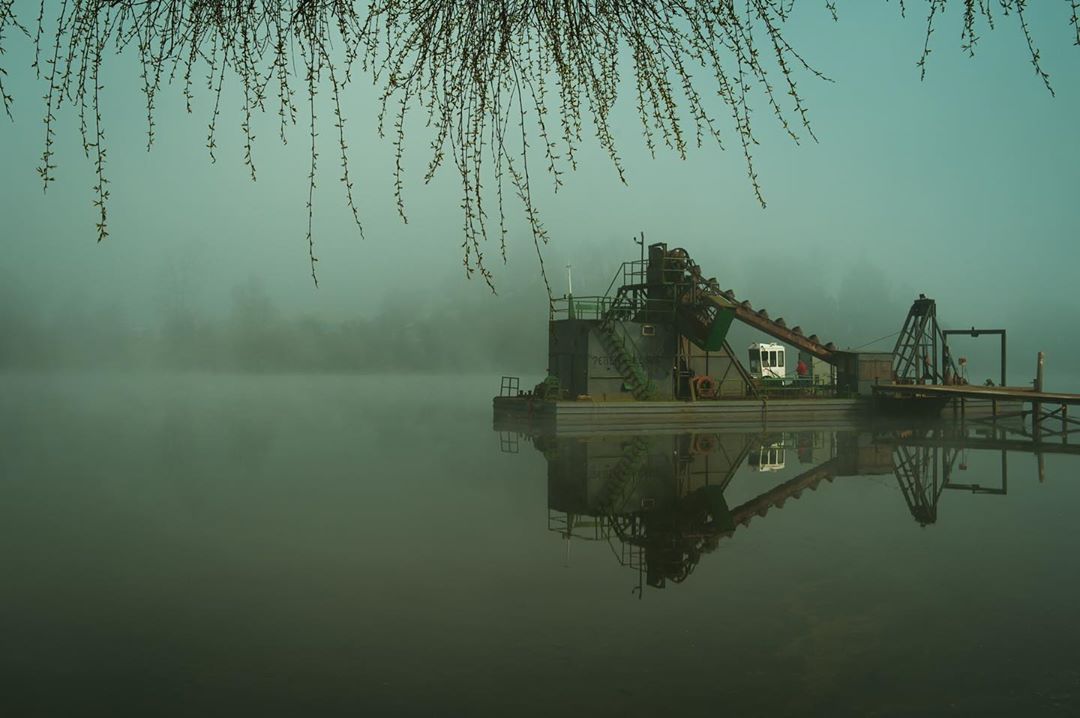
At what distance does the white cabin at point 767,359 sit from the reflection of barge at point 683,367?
4.68 metres

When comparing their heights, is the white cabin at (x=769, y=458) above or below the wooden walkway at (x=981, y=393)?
below

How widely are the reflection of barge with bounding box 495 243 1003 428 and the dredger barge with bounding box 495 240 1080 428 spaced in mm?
45

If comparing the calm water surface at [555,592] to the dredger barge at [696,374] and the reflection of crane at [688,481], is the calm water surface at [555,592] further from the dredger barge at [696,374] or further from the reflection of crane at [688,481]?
the dredger barge at [696,374]

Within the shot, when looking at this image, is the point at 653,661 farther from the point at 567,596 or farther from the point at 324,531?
the point at 324,531

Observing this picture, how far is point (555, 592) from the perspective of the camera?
11.5 m

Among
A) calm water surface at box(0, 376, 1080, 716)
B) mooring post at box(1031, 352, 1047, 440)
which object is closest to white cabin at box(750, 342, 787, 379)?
mooring post at box(1031, 352, 1047, 440)

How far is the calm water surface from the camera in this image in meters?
7.80

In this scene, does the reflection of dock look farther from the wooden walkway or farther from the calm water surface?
the wooden walkway

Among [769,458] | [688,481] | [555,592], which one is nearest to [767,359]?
[769,458]

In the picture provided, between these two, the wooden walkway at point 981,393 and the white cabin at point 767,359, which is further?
the white cabin at point 767,359

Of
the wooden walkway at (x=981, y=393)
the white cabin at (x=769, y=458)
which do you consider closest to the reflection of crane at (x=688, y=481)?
the white cabin at (x=769, y=458)

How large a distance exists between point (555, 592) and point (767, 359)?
36483 mm

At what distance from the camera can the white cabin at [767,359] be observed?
45.5m

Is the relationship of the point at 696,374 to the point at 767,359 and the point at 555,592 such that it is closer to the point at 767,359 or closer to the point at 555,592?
the point at 767,359
